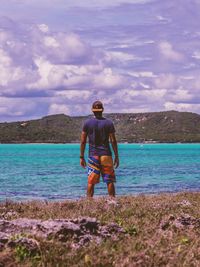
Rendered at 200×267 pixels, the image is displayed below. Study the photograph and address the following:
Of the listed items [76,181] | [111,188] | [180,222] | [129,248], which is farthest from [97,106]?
[76,181]

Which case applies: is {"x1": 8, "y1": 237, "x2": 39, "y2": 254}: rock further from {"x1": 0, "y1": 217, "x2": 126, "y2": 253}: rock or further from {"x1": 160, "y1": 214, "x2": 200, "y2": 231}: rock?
{"x1": 160, "y1": 214, "x2": 200, "y2": 231}: rock

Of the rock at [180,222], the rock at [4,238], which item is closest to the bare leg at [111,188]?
the rock at [180,222]

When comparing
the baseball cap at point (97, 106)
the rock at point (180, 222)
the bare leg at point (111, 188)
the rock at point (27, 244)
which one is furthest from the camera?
the bare leg at point (111, 188)

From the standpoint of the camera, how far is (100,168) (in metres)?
14.5

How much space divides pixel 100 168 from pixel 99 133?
0.90 metres

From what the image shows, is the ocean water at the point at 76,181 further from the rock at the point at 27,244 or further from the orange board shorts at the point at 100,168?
the rock at the point at 27,244

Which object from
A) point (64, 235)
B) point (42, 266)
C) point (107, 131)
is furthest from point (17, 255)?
point (107, 131)

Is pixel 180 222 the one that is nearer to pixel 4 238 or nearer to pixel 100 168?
pixel 4 238

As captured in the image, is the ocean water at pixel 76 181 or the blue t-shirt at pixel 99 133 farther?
the ocean water at pixel 76 181

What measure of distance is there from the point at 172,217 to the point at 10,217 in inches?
115

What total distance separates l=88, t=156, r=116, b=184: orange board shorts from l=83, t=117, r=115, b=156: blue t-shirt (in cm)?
13

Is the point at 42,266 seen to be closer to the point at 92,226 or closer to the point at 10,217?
the point at 92,226

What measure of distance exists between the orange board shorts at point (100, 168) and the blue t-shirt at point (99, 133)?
0.13 metres

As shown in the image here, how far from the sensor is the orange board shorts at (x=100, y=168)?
14422 mm
